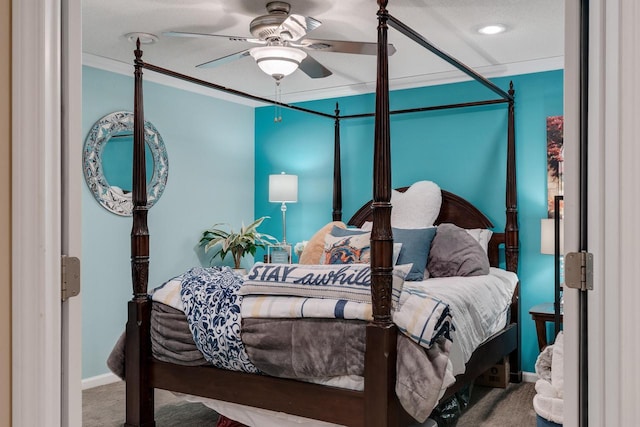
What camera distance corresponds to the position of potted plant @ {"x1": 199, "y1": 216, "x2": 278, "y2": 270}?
18.0 ft

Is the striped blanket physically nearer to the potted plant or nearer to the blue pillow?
the blue pillow

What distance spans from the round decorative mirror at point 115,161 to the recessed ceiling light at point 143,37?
30.6 inches

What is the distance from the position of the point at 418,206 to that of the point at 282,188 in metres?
1.31

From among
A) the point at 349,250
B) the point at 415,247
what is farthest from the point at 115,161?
the point at 415,247

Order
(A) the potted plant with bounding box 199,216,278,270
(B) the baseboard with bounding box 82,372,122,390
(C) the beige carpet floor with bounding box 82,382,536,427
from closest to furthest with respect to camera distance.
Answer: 1. (C) the beige carpet floor with bounding box 82,382,536,427
2. (B) the baseboard with bounding box 82,372,122,390
3. (A) the potted plant with bounding box 199,216,278,270

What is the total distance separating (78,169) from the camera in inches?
52.1

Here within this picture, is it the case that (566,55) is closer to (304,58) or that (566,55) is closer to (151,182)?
(304,58)

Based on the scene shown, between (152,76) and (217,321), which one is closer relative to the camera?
(217,321)

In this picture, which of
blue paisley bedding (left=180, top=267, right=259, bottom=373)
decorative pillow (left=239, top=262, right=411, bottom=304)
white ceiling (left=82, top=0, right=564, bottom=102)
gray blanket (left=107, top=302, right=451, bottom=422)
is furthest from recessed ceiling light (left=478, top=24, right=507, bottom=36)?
blue paisley bedding (left=180, top=267, right=259, bottom=373)

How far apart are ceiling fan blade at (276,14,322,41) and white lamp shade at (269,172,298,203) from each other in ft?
7.13

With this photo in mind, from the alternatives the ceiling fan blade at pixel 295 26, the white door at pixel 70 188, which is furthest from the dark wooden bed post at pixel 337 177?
the white door at pixel 70 188

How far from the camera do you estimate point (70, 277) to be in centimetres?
130
